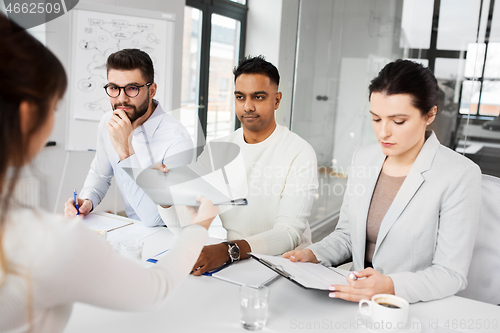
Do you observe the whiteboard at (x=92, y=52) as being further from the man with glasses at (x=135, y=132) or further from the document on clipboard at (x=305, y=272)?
the document on clipboard at (x=305, y=272)

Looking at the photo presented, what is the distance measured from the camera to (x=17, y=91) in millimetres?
620

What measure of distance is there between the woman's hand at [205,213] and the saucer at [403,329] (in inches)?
17.7

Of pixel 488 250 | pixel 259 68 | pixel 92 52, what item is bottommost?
pixel 488 250

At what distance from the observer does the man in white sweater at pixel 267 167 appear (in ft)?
5.73

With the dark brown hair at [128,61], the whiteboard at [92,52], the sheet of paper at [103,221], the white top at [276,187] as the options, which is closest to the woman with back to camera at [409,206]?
the white top at [276,187]

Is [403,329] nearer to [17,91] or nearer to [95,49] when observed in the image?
[17,91]

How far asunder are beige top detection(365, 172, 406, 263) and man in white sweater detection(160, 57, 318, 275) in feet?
0.91

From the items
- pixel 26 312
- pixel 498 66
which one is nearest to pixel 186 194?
pixel 26 312

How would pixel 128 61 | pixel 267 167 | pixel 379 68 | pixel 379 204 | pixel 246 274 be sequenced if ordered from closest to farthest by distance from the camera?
pixel 246 274, pixel 379 204, pixel 267 167, pixel 128 61, pixel 379 68

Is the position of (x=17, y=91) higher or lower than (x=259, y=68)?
lower

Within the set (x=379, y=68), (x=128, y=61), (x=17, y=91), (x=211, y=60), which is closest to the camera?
(x=17, y=91)

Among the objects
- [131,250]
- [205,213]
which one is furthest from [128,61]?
[205,213]

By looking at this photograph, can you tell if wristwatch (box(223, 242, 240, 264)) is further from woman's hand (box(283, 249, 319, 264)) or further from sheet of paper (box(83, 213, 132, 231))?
sheet of paper (box(83, 213, 132, 231))

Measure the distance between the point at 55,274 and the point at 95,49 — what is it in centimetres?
267
